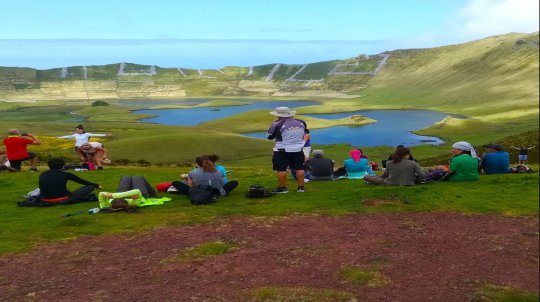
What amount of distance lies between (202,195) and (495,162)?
13.5 meters

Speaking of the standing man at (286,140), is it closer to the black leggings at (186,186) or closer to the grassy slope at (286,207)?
the grassy slope at (286,207)

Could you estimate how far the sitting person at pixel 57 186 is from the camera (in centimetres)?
1770

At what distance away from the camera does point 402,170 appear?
18.5 meters

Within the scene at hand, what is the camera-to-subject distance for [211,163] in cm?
1794

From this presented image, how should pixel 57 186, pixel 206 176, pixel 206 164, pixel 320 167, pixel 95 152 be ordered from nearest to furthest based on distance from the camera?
pixel 206 164 < pixel 57 186 < pixel 206 176 < pixel 320 167 < pixel 95 152

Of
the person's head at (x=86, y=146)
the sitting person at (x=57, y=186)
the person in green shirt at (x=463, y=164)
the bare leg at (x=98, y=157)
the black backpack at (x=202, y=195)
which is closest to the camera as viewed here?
the black backpack at (x=202, y=195)

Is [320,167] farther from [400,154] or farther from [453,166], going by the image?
[453,166]

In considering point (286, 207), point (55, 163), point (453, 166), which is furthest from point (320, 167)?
point (55, 163)

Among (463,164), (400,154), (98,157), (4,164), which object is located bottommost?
(4,164)

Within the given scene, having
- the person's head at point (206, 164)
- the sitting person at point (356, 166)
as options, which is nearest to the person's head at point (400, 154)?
the sitting person at point (356, 166)

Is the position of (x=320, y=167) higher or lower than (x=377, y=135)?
higher

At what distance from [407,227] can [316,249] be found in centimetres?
304

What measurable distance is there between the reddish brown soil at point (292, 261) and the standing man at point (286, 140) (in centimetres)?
419

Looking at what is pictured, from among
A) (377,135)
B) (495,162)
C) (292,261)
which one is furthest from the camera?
(377,135)
